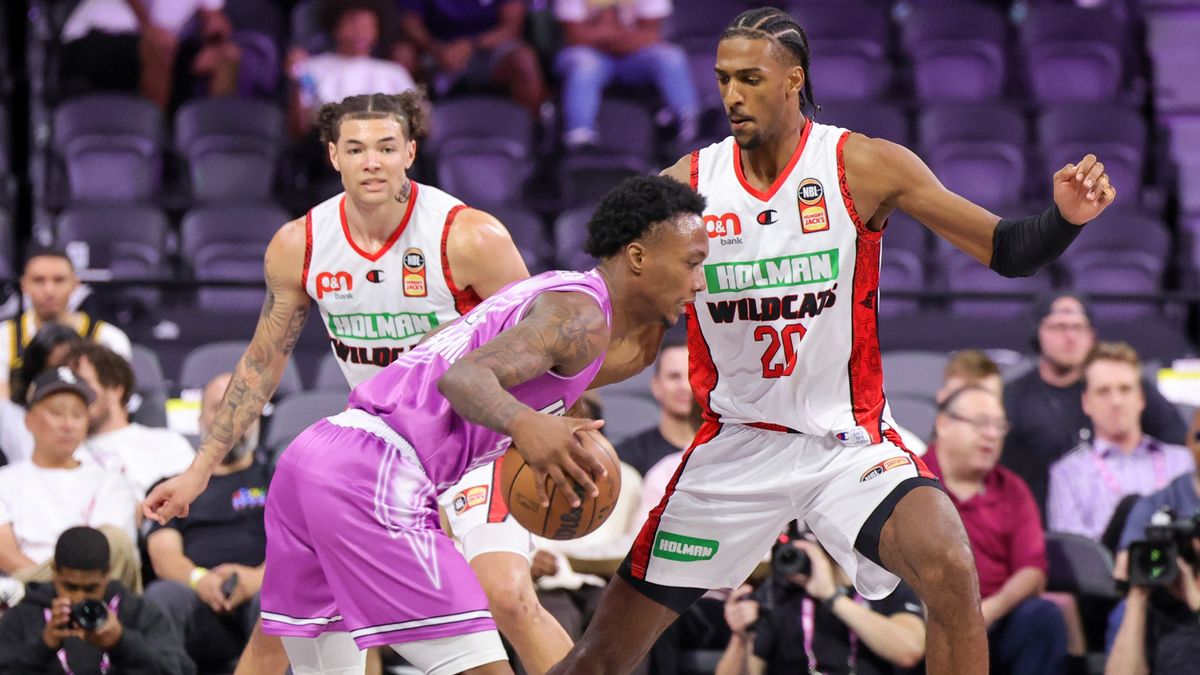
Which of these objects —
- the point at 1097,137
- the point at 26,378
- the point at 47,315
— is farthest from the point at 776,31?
the point at 1097,137

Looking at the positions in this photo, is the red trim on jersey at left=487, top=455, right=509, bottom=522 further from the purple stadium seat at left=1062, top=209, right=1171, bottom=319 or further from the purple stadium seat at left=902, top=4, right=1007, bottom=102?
the purple stadium seat at left=902, top=4, right=1007, bottom=102

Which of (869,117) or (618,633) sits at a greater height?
(869,117)

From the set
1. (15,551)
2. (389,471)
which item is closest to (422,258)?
(389,471)

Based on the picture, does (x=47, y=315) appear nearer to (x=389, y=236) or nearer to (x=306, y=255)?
(x=306, y=255)

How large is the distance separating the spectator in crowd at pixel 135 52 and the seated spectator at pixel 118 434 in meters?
4.05

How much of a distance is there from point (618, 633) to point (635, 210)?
139cm

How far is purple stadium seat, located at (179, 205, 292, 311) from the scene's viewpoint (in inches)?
403

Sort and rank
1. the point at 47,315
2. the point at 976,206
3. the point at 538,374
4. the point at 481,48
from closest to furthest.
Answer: the point at 538,374, the point at 976,206, the point at 47,315, the point at 481,48

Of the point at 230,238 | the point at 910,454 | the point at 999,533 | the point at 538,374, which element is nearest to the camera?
the point at 538,374

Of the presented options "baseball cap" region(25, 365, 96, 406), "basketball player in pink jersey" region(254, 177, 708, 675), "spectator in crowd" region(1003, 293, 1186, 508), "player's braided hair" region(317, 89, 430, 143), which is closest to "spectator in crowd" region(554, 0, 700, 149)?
"spectator in crowd" region(1003, 293, 1186, 508)

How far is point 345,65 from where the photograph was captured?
430 inches

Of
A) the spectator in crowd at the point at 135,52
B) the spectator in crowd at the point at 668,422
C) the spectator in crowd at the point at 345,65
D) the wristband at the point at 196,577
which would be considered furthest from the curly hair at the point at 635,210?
the spectator in crowd at the point at 135,52

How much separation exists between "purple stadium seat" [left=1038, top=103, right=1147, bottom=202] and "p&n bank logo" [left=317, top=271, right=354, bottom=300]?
6.63 m

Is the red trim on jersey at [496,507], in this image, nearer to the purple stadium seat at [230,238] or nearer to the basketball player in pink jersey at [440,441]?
the basketball player in pink jersey at [440,441]
